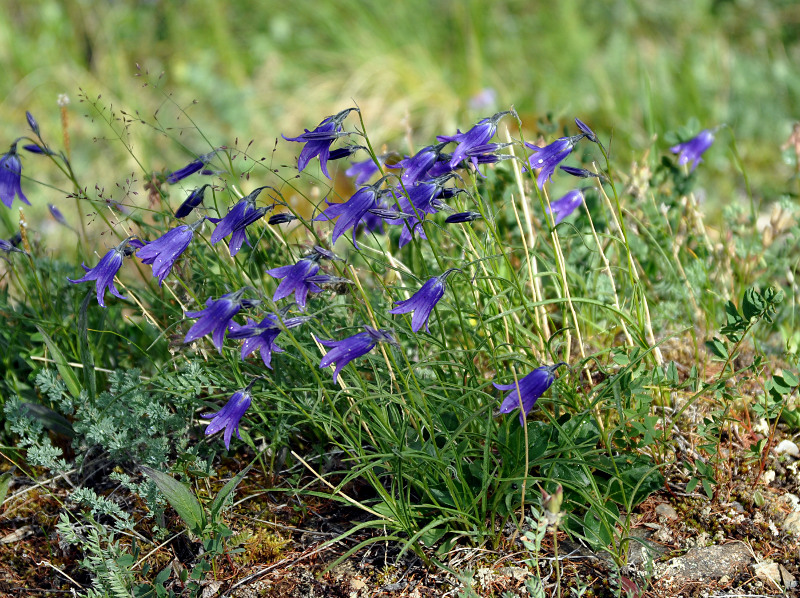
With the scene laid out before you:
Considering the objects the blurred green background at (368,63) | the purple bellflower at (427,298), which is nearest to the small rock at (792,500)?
the purple bellflower at (427,298)

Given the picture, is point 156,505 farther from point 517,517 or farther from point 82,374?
point 517,517

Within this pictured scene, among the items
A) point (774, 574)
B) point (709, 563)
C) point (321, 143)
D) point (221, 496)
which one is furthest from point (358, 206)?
point (774, 574)

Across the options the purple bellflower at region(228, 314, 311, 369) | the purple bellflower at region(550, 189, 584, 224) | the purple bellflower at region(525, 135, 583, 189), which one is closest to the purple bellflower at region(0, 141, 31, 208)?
the purple bellflower at region(228, 314, 311, 369)

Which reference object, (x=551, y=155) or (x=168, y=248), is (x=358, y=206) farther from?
(x=551, y=155)

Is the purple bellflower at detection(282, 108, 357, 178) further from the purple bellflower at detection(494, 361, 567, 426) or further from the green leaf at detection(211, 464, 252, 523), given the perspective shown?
the green leaf at detection(211, 464, 252, 523)

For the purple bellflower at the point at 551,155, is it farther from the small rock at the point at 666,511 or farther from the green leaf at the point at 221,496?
the green leaf at the point at 221,496
